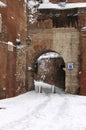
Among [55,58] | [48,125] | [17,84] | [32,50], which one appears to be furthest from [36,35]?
[48,125]

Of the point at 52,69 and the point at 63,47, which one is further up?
the point at 63,47

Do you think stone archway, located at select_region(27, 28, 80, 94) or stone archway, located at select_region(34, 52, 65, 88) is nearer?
stone archway, located at select_region(27, 28, 80, 94)

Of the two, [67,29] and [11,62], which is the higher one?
[67,29]

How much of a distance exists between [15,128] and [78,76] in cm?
1417

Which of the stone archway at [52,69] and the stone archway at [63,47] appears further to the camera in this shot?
the stone archway at [52,69]

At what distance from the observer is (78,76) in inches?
863

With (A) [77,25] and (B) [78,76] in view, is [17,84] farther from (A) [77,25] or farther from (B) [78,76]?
(A) [77,25]

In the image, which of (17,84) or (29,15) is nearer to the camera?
(17,84)

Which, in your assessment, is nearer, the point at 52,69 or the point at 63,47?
the point at 63,47

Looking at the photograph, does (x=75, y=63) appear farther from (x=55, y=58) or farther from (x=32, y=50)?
(x=55, y=58)

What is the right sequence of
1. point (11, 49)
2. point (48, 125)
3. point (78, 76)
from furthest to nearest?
point (78, 76) < point (11, 49) < point (48, 125)

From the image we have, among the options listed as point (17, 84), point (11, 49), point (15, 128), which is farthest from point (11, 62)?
point (15, 128)

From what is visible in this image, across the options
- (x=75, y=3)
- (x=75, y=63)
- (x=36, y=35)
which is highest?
(x=75, y=3)

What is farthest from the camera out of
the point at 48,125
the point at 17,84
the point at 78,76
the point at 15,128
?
the point at 78,76
